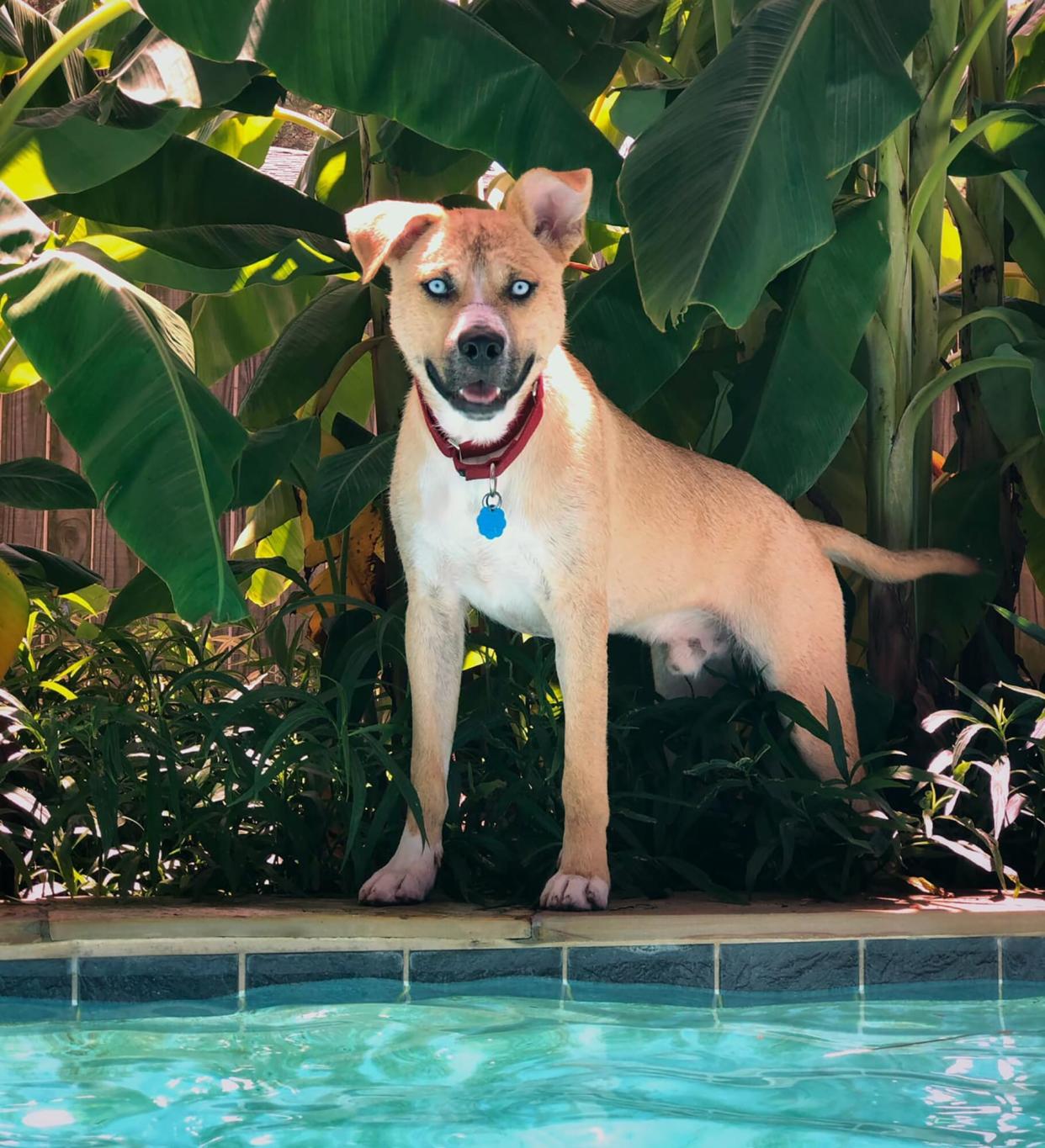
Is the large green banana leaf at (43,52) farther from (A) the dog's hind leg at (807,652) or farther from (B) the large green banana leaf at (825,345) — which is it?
(A) the dog's hind leg at (807,652)

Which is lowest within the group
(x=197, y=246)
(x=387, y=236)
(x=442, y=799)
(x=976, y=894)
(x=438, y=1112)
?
(x=438, y=1112)

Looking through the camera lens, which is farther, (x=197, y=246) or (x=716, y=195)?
(x=197, y=246)

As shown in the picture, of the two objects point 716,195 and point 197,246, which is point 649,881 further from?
point 197,246

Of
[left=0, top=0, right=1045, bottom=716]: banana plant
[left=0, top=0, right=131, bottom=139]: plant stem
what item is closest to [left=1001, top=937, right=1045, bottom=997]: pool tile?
[left=0, top=0, right=1045, bottom=716]: banana plant

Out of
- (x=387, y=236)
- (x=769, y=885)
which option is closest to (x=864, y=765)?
(x=769, y=885)

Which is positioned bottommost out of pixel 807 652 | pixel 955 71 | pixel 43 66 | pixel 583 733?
pixel 583 733

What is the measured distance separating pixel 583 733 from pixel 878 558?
1080 millimetres

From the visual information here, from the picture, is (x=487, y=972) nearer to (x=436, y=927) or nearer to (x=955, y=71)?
(x=436, y=927)

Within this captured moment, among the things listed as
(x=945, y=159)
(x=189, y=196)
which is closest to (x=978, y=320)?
(x=945, y=159)

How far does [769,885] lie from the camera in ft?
12.3

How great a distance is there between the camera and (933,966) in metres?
3.21

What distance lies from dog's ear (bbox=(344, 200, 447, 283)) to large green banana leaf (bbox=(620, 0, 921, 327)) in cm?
50

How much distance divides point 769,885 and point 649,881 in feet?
1.11

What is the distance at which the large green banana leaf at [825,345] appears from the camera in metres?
3.91
